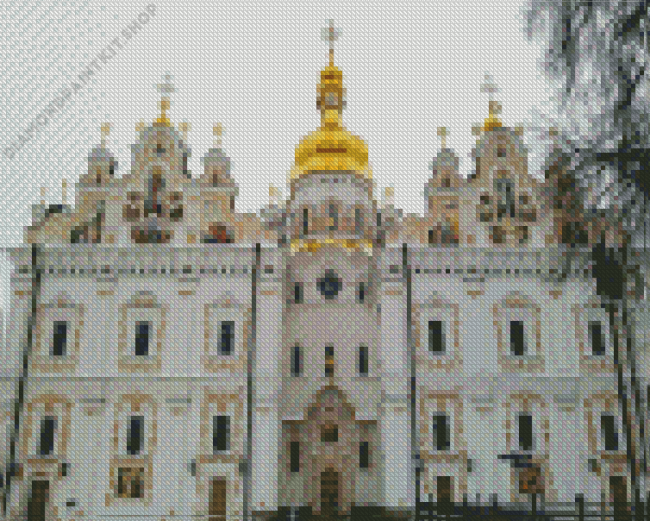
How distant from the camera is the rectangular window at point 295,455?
9641 millimetres

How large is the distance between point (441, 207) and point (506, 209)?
1.08 metres

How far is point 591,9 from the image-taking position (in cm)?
501

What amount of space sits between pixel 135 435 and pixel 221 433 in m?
1.27

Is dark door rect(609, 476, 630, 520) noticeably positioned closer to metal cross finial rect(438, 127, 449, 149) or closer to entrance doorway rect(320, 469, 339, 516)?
entrance doorway rect(320, 469, 339, 516)

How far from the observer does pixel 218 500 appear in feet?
→ 30.1

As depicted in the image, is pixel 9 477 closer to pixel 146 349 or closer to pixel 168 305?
pixel 146 349

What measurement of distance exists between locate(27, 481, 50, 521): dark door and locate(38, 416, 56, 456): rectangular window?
1.40 feet

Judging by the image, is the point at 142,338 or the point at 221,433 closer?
the point at 221,433

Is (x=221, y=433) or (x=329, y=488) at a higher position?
(x=221, y=433)

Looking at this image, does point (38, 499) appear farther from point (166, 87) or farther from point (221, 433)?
point (166, 87)

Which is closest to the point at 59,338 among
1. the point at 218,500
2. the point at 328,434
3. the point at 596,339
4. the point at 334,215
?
the point at 218,500

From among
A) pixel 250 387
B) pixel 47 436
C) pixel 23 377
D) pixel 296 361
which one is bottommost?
pixel 47 436

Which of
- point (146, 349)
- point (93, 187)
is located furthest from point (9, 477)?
point (93, 187)

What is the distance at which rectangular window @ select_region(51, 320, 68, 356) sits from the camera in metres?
9.50
